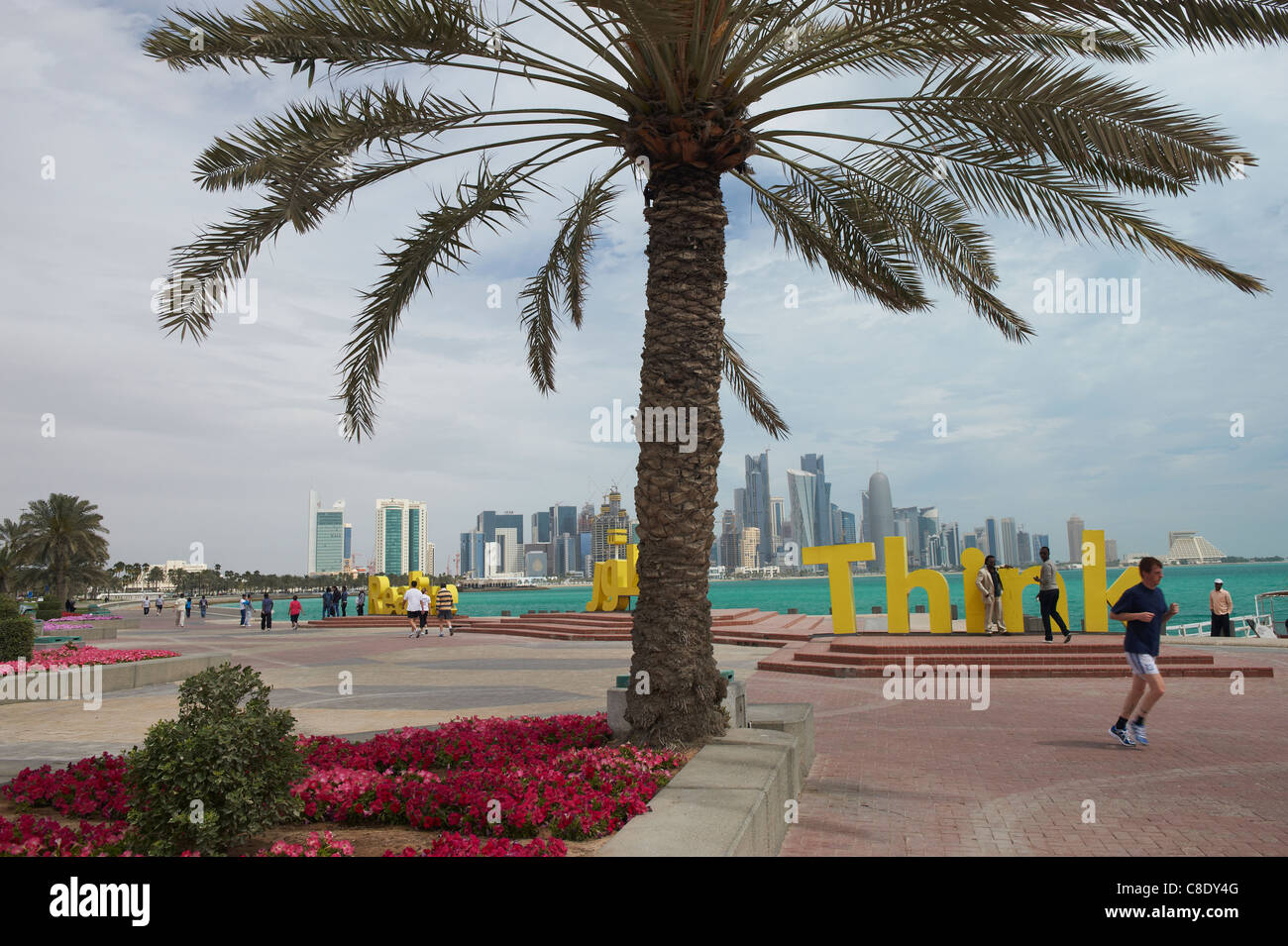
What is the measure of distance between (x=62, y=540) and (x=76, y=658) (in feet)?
120

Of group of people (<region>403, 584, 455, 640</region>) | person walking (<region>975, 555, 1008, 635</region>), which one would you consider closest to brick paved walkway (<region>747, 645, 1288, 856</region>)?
person walking (<region>975, 555, 1008, 635</region>)

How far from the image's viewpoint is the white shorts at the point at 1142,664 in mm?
7355

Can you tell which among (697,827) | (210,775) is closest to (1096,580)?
(697,827)

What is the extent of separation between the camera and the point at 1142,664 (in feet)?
24.3

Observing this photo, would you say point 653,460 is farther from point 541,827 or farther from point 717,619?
point 717,619

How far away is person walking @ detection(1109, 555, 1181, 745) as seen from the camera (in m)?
7.40

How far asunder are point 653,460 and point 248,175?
5.16 metres

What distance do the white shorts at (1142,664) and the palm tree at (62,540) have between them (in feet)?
165

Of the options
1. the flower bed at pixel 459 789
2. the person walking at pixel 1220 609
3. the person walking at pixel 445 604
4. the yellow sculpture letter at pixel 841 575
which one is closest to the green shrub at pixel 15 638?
the flower bed at pixel 459 789

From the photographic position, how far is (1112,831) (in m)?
5.14

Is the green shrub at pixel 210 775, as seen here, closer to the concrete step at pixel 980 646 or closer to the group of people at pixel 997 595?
the concrete step at pixel 980 646

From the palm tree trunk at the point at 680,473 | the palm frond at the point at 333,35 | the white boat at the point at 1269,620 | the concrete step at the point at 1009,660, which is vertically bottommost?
the white boat at the point at 1269,620

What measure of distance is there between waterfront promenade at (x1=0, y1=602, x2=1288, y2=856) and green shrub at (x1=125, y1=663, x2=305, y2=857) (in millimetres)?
3083
